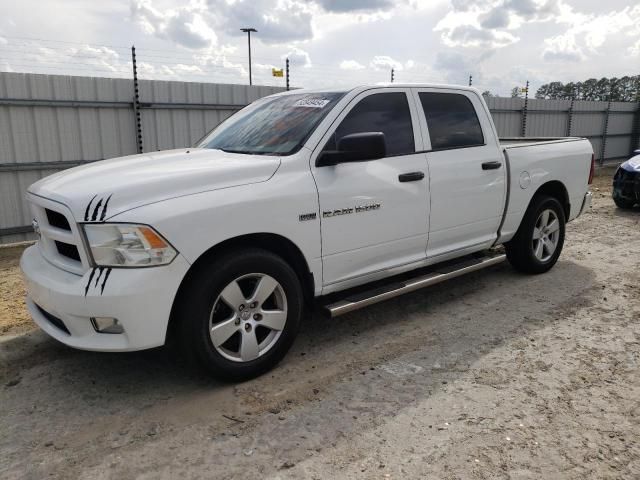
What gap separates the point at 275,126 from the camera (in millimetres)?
4055

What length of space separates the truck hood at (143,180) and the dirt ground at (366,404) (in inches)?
48.4

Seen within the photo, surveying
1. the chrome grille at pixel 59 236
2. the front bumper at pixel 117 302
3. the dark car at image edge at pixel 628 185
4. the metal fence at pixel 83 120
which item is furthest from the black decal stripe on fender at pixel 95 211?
the dark car at image edge at pixel 628 185

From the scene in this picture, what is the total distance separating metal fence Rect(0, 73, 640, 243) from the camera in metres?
7.82

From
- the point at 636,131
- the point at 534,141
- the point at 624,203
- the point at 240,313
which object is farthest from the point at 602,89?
the point at 240,313

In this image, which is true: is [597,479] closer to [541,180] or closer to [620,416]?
[620,416]

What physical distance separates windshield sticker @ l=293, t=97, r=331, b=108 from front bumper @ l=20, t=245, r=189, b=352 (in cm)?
168

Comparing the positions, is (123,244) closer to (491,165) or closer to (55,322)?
(55,322)

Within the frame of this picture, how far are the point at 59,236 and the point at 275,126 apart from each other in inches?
68.2

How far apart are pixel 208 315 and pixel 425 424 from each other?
4.62 ft

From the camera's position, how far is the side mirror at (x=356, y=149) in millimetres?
3535

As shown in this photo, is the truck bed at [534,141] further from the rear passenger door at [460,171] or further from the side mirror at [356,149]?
the side mirror at [356,149]

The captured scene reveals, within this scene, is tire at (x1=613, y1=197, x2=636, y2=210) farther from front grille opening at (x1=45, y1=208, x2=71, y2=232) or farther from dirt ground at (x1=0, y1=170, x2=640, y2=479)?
front grille opening at (x1=45, y1=208, x2=71, y2=232)

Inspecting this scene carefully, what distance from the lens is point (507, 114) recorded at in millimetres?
16344

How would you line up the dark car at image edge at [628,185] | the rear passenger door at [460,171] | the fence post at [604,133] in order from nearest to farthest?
the rear passenger door at [460,171] → the dark car at image edge at [628,185] → the fence post at [604,133]
